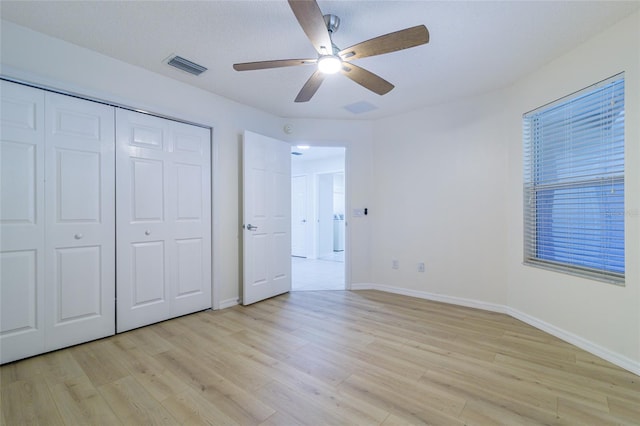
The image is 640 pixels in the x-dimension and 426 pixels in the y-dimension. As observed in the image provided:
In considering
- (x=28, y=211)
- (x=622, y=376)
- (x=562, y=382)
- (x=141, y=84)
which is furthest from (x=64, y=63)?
(x=622, y=376)

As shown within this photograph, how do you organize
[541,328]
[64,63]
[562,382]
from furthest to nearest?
[541,328], [64,63], [562,382]

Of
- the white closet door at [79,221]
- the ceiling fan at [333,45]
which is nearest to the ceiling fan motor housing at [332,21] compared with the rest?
the ceiling fan at [333,45]

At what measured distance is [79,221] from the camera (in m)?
2.38

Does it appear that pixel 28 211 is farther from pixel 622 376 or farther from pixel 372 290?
pixel 622 376

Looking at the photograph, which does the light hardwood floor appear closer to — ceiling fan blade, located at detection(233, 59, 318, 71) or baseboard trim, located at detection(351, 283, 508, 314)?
baseboard trim, located at detection(351, 283, 508, 314)

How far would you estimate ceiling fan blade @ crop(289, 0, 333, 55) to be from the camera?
1460 mm

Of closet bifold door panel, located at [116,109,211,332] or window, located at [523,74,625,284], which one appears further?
closet bifold door panel, located at [116,109,211,332]

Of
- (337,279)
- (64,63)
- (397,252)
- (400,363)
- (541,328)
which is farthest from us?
(337,279)

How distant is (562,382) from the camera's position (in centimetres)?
185

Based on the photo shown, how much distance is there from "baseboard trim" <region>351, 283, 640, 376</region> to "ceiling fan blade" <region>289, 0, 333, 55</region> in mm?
3016

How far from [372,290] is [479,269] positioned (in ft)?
4.66

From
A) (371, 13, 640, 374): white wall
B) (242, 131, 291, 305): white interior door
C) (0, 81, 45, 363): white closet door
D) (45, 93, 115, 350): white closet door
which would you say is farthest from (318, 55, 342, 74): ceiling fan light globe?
(0, 81, 45, 363): white closet door

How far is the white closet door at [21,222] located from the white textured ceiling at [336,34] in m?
0.66

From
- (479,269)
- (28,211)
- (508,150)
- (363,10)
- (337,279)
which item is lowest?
→ (337,279)
